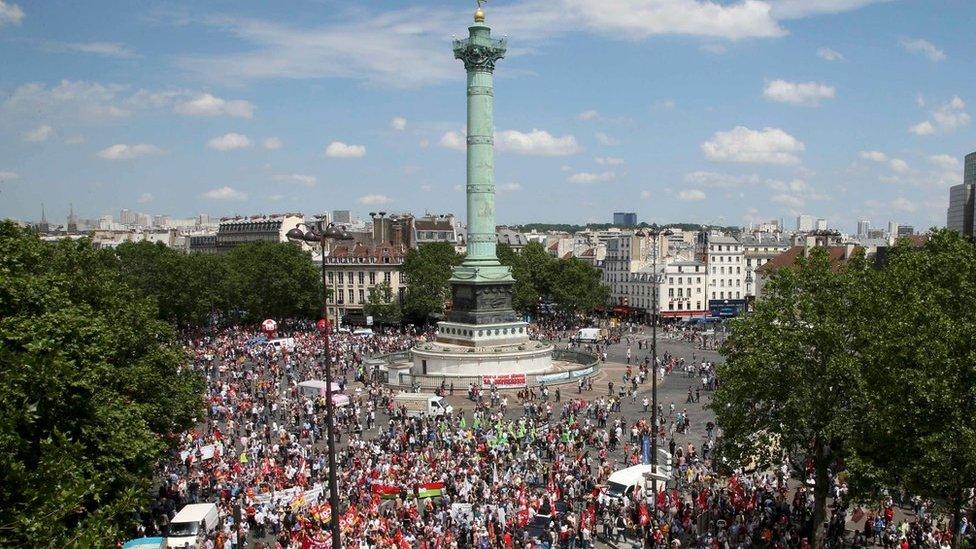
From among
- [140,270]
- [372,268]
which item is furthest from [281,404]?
[372,268]

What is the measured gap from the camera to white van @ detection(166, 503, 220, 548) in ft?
77.9

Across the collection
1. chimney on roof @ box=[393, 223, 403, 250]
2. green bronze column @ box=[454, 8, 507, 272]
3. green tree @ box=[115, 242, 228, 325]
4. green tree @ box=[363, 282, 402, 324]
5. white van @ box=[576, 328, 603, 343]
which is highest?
green bronze column @ box=[454, 8, 507, 272]

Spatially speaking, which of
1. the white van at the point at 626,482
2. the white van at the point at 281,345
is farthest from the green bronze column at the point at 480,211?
the white van at the point at 626,482

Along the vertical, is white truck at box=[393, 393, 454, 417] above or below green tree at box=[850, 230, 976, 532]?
below

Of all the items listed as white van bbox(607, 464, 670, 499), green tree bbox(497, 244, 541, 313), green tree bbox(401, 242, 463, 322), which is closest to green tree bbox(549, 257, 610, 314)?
green tree bbox(497, 244, 541, 313)

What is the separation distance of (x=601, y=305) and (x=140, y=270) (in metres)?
52.2

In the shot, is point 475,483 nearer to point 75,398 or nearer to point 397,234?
point 75,398

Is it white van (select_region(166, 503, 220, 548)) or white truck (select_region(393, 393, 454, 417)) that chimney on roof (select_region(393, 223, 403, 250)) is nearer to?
white truck (select_region(393, 393, 454, 417))

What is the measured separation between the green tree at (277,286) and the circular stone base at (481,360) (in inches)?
1288

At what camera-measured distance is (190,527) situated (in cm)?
2414

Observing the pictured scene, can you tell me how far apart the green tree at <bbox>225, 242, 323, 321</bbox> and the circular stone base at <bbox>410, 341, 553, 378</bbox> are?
107 ft

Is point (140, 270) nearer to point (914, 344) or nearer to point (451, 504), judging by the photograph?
point (451, 504)

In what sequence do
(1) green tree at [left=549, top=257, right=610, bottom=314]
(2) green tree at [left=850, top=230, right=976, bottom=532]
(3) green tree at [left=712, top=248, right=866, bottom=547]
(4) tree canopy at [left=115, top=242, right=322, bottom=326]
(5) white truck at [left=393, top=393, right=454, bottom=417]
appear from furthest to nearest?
(1) green tree at [left=549, top=257, right=610, bottom=314]
(4) tree canopy at [left=115, top=242, right=322, bottom=326]
(5) white truck at [left=393, top=393, right=454, bottom=417]
(3) green tree at [left=712, top=248, right=866, bottom=547]
(2) green tree at [left=850, top=230, right=976, bottom=532]

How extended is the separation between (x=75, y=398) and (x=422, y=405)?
84.8ft
